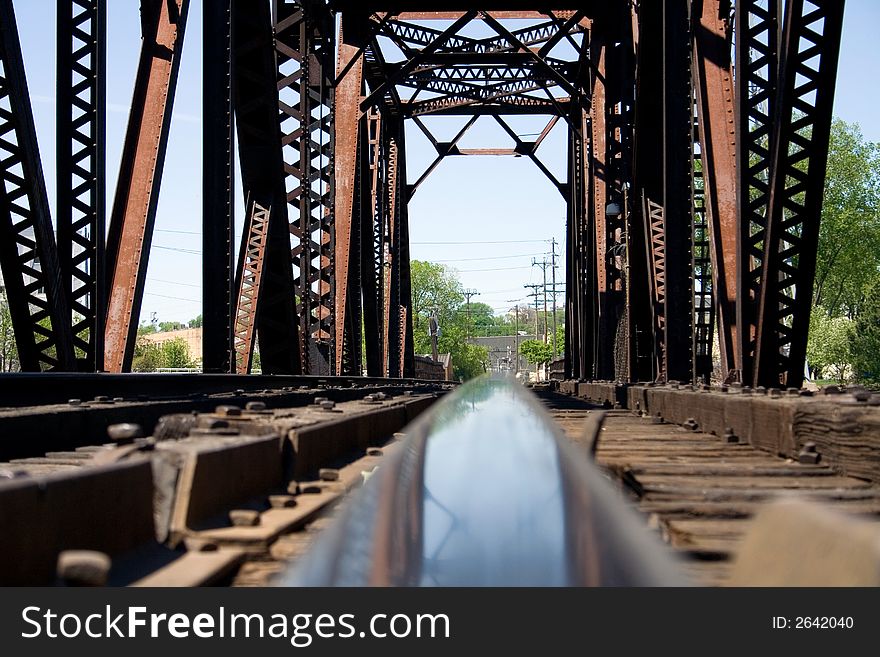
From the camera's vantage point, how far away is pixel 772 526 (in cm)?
108

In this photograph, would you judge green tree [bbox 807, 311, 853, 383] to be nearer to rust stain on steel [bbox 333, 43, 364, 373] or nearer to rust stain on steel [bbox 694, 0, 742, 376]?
rust stain on steel [bbox 333, 43, 364, 373]

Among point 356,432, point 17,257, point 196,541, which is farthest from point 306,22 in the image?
point 196,541

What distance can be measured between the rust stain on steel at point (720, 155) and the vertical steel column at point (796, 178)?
392 mm

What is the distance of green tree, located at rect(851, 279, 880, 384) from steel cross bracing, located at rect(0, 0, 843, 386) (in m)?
33.1

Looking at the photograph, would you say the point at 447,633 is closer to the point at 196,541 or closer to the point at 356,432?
the point at 196,541

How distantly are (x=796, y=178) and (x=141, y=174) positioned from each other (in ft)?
15.9

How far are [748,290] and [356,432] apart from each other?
3.86 metres

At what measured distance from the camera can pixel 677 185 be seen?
9.23 meters

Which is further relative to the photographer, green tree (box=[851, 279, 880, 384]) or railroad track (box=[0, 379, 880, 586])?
green tree (box=[851, 279, 880, 384])

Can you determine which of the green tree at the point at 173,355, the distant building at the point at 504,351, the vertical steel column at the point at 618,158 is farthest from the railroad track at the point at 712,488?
the distant building at the point at 504,351

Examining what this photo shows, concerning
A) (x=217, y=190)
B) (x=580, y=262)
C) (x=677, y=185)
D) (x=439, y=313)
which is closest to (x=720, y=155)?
(x=677, y=185)

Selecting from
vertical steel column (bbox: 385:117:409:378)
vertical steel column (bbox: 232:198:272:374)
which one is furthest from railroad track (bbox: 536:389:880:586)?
vertical steel column (bbox: 385:117:409:378)

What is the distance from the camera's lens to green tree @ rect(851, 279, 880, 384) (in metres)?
46.4

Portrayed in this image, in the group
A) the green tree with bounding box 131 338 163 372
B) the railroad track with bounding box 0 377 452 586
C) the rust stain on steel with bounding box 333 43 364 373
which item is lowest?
the railroad track with bounding box 0 377 452 586
